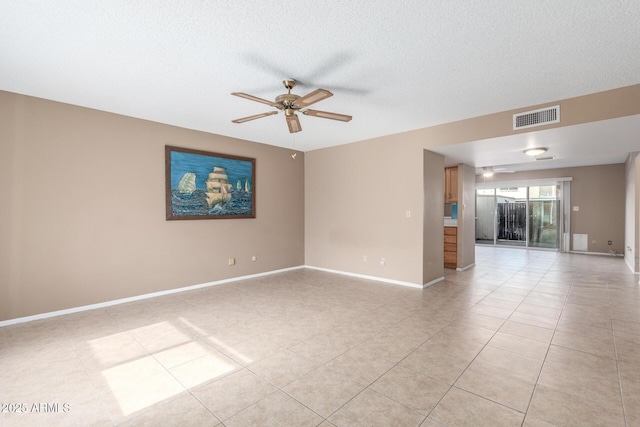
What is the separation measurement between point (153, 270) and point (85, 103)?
242cm

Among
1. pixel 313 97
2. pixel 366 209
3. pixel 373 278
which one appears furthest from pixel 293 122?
pixel 373 278

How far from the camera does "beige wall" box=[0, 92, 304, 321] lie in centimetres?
341

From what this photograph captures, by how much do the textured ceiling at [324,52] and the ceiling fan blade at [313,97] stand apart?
1.06 feet

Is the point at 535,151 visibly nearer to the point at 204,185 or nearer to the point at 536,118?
the point at 536,118

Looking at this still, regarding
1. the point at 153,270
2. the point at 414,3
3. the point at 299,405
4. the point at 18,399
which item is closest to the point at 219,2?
the point at 414,3

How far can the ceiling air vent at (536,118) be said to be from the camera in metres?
3.54

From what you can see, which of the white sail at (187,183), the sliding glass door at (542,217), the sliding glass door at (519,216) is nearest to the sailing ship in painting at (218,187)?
the white sail at (187,183)

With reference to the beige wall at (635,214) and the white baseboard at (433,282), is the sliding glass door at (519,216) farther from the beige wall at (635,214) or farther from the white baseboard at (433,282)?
the white baseboard at (433,282)

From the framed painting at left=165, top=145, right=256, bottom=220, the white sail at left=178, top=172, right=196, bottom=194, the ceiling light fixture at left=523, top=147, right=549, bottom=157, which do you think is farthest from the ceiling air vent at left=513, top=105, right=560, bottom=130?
the white sail at left=178, top=172, right=196, bottom=194

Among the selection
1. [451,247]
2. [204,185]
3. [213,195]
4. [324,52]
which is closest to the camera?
[324,52]

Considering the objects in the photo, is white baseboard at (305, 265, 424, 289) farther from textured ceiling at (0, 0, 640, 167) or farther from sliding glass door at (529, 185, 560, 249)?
sliding glass door at (529, 185, 560, 249)

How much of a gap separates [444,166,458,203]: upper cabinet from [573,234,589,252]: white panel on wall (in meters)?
5.22

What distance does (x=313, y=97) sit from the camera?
2658mm

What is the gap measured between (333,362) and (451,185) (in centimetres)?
527
